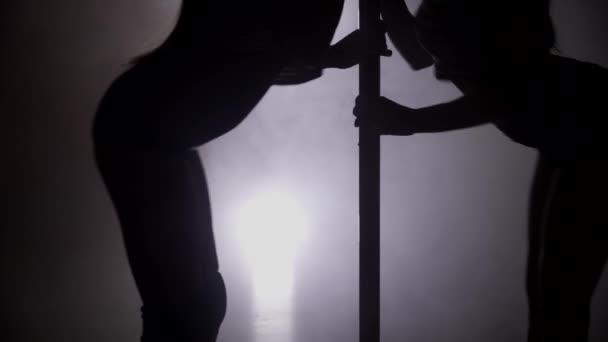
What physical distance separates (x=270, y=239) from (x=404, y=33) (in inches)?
17.0

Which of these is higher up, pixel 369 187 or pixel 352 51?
pixel 352 51

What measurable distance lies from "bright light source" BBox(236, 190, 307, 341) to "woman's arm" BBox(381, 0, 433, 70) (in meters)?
0.33

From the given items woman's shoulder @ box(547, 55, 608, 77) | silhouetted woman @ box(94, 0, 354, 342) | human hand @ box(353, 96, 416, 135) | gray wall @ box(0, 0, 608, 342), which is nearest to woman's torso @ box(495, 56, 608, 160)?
woman's shoulder @ box(547, 55, 608, 77)

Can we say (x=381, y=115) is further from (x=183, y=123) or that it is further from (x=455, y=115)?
(x=183, y=123)

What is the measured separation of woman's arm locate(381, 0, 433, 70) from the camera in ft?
2.81

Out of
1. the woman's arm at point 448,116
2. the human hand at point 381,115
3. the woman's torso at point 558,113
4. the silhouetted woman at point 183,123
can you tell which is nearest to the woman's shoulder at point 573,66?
the woman's torso at point 558,113

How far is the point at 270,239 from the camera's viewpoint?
0.88 meters

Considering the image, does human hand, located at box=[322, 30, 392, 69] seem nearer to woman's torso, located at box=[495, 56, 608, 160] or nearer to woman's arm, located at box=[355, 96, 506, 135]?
woman's arm, located at box=[355, 96, 506, 135]

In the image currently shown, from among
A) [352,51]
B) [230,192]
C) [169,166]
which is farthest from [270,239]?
[352,51]

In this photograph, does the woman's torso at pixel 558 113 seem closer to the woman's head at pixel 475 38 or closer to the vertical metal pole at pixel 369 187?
the woman's head at pixel 475 38

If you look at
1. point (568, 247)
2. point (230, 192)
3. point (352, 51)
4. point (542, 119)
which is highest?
point (352, 51)

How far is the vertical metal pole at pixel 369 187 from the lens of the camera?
75cm

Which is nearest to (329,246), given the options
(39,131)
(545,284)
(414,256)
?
(414,256)

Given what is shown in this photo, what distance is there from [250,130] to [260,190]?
106mm
